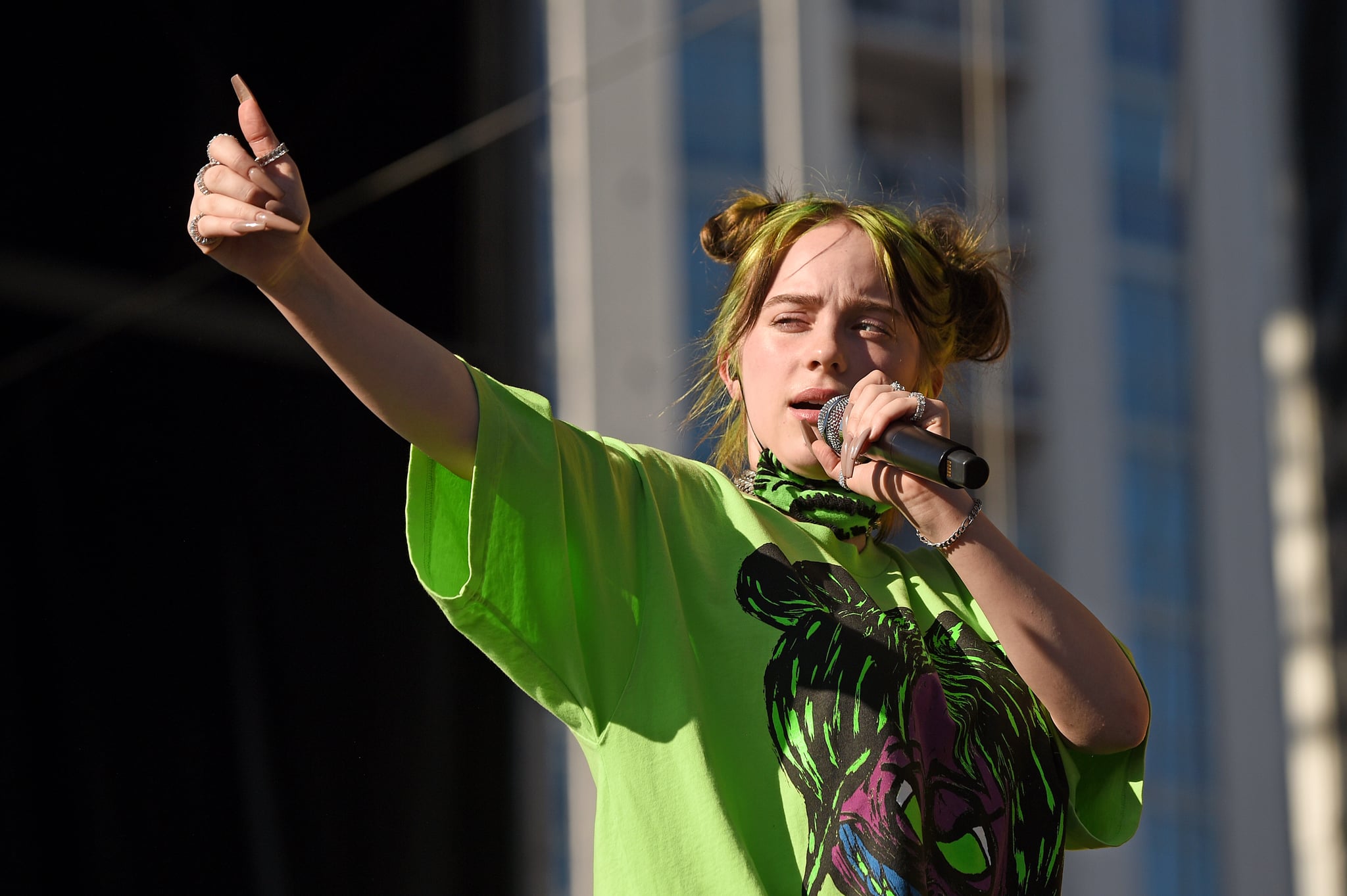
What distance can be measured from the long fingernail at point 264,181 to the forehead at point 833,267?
0.57 metres

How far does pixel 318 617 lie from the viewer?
2336mm

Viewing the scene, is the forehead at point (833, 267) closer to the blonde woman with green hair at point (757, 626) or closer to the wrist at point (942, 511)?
the blonde woman with green hair at point (757, 626)

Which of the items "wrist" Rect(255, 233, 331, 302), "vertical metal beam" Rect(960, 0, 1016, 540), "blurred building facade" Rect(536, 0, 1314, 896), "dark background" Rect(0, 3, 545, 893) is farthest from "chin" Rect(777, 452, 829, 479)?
"vertical metal beam" Rect(960, 0, 1016, 540)

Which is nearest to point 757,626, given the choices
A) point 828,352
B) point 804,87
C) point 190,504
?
point 828,352

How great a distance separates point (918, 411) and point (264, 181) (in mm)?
532

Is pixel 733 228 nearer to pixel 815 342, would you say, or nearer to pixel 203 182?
pixel 815 342

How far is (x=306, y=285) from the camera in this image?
1.27 metres

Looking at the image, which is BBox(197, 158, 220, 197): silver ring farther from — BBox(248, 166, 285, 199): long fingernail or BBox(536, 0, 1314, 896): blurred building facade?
BBox(536, 0, 1314, 896): blurred building facade

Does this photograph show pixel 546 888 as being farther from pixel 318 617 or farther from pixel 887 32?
pixel 887 32

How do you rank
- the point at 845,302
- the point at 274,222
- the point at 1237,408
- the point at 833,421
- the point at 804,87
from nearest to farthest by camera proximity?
the point at 274,222
the point at 833,421
the point at 845,302
the point at 804,87
the point at 1237,408

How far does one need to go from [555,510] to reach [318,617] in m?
1.02

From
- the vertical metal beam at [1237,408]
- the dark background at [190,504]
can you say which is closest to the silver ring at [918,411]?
the dark background at [190,504]

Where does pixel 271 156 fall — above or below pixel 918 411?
above

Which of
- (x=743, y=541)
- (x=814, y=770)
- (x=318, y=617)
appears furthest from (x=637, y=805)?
(x=318, y=617)
